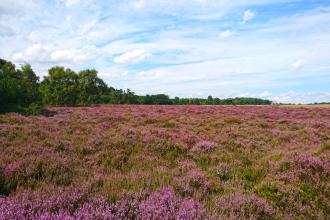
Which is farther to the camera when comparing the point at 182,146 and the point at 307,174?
the point at 182,146

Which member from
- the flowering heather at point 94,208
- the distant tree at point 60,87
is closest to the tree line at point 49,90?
the distant tree at point 60,87

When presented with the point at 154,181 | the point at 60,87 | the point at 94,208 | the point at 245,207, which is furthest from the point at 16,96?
the point at 60,87

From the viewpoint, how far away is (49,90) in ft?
150

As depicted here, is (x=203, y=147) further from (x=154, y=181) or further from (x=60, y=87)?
(x=60, y=87)

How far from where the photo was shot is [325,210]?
4758 mm

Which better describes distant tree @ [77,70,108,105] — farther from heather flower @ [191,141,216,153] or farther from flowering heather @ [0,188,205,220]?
flowering heather @ [0,188,205,220]


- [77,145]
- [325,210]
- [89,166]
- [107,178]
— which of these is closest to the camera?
[325,210]

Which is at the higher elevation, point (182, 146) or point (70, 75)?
point (70, 75)

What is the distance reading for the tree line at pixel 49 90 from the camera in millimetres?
20347

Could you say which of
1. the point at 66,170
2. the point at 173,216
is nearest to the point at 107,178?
the point at 66,170

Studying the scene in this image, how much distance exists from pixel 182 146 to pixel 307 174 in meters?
3.48

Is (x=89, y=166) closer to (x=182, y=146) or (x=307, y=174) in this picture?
(x=182, y=146)

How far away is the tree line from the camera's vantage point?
66.8ft

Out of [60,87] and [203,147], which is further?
[60,87]
